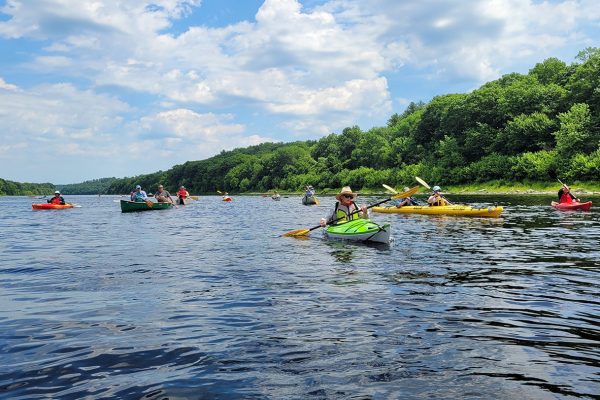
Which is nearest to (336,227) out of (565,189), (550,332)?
(550,332)

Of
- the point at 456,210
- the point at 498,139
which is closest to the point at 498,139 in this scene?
the point at 498,139

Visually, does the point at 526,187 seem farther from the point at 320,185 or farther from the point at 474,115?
the point at 320,185

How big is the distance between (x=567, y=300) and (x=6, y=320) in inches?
371

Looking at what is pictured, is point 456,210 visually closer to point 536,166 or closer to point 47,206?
point 47,206

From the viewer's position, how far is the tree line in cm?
6738

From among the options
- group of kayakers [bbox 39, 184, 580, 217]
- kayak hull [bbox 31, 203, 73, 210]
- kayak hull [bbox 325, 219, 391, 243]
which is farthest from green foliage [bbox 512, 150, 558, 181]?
kayak hull [bbox 31, 203, 73, 210]

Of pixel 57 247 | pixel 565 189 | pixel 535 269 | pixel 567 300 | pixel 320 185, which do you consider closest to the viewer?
pixel 567 300

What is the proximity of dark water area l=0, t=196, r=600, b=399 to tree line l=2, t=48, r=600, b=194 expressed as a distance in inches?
2231

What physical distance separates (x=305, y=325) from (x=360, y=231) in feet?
32.0

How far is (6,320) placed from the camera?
299 inches

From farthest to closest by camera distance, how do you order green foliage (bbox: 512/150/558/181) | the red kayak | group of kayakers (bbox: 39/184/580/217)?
green foliage (bbox: 512/150/558/181), the red kayak, group of kayakers (bbox: 39/184/580/217)

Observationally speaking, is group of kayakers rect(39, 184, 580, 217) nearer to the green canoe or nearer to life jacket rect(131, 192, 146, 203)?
life jacket rect(131, 192, 146, 203)

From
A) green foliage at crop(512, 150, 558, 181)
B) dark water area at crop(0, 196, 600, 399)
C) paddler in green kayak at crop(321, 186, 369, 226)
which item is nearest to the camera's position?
dark water area at crop(0, 196, 600, 399)

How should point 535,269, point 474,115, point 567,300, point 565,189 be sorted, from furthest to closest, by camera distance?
point 474,115 → point 565,189 → point 535,269 → point 567,300
